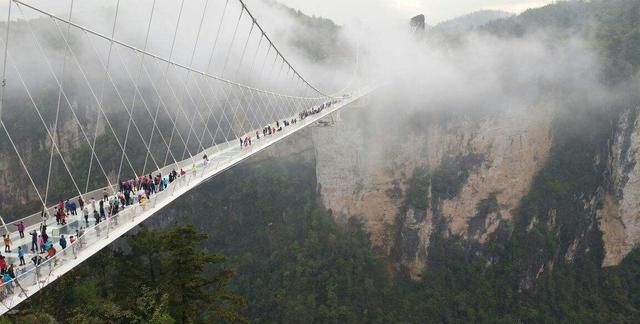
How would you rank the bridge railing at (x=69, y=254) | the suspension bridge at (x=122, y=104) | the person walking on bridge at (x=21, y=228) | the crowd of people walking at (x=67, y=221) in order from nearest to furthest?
the bridge railing at (x=69, y=254), the crowd of people walking at (x=67, y=221), the person walking on bridge at (x=21, y=228), the suspension bridge at (x=122, y=104)

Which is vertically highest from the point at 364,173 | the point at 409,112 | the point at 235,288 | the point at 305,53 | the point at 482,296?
the point at 305,53

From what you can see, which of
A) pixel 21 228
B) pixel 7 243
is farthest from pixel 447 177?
pixel 7 243

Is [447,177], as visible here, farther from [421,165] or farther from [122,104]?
[122,104]

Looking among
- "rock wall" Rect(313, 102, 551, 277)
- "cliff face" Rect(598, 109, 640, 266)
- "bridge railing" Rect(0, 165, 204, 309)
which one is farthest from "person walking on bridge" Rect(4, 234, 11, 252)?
"cliff face" Rect(598, 109, 640, 266)

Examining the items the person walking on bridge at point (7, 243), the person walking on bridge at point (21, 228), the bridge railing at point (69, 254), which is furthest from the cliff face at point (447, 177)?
the person walking on bridge at point (7, 243)

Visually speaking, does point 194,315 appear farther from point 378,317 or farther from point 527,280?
point 527,280

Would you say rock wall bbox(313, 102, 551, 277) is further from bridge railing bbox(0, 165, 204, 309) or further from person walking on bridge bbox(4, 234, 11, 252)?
person walking on bridge bbox(4, 234, 11, 252)

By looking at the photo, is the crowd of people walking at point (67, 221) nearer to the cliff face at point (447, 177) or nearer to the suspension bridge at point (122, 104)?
the suspension bridge at point (122, 104)

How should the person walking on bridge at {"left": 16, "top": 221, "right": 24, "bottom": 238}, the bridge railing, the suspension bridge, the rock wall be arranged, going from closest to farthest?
the bridge railing
the person walking on bridge at {"left": 16, "top": 221, "right": 24, "bottom": 238}
the rock wall
the suspension bridge

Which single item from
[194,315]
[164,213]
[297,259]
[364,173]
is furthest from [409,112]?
[194,315]
